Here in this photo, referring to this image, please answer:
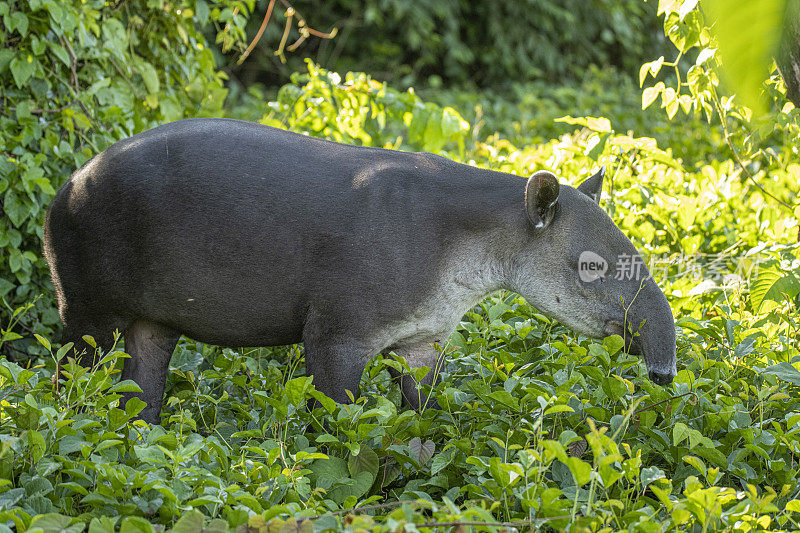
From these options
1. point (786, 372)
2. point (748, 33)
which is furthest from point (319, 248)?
point (748, 33)

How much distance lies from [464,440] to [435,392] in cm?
44

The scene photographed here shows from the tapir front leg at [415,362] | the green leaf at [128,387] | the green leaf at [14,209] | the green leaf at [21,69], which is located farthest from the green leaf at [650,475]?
the green leaf at [21,69]

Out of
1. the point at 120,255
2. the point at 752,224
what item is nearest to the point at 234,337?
the point at 120,255

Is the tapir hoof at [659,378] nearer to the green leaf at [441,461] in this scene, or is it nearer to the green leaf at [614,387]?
the green leaf at [614,387]

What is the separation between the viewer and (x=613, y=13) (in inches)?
500

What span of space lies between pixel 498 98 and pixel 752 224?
6.45 metres

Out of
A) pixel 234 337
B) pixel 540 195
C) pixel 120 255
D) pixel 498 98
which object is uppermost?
pixel 540 195

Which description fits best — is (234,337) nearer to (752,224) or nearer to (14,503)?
(14,503)

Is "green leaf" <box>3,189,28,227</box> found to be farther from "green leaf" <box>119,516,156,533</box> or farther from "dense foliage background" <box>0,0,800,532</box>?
"green leaf" <box>119,516,156,533</box>

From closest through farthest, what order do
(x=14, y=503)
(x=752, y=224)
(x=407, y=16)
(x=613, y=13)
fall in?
(x=14, y=503)
(x=752, y=224)
(x=407, y=16)
(x=613, y=13)

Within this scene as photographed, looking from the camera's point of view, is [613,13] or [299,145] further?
[613,13]

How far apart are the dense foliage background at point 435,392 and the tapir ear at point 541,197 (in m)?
0.52

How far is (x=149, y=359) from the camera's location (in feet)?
11.6

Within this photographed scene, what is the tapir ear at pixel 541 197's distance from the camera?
317 centimetres
